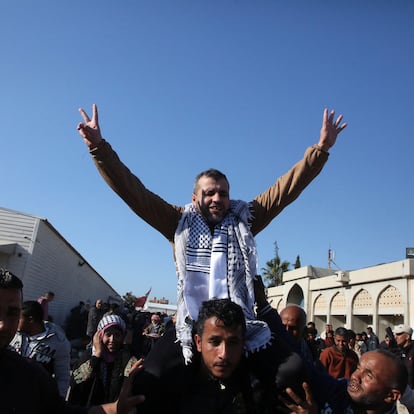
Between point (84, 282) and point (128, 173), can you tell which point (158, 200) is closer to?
point (128, 173)

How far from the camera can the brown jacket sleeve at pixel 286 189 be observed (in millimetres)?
2965

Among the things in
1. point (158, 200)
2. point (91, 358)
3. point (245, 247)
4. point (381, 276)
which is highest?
point (381, 276)

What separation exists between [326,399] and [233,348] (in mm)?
748

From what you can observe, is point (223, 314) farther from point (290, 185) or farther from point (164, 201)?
point (290, 185)

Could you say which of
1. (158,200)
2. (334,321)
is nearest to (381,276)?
(334,321)

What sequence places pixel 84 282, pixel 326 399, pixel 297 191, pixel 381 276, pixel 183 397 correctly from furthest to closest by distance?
1. pixel 84 282
2. pixel 381 276
3. pixel 297 191
4. pixel 326 399
5. pixel 183 397

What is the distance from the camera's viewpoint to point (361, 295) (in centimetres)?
2266

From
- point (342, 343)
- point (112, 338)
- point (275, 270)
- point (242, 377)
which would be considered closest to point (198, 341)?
point (242, 377)

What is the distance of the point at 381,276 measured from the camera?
20.6 meters

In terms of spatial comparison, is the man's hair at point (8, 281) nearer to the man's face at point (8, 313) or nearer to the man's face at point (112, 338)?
the man's face at point (8, 313)

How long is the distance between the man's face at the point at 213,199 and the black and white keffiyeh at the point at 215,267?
50 millimetres

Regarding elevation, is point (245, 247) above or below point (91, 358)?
above

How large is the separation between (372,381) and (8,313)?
7.74 ft

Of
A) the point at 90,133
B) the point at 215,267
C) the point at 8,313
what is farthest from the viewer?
→ the point at 90,133
